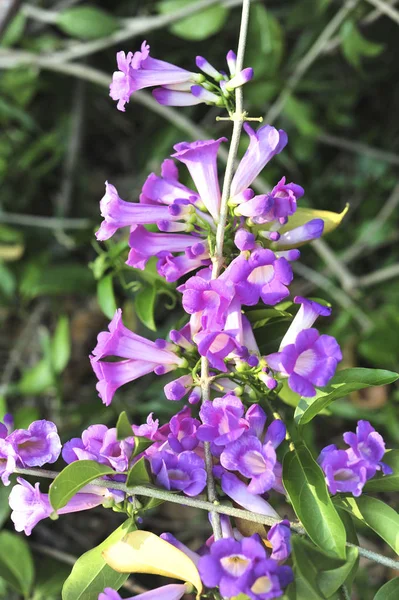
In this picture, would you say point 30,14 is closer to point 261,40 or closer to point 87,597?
point 261,40

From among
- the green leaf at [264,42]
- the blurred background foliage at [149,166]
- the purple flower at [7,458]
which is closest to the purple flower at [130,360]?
the purple flower at [7,458]

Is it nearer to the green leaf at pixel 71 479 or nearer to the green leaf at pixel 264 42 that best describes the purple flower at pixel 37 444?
the green leaf at pixel 71 479

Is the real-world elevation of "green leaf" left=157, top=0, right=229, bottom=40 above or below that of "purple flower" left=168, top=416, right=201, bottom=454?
above

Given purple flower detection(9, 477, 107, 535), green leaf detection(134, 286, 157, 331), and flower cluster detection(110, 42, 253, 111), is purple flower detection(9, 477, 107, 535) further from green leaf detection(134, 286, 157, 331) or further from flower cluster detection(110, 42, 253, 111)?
flower cluster detection(110, 42, 253, 111)

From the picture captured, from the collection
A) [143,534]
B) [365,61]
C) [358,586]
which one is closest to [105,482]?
[143,534]

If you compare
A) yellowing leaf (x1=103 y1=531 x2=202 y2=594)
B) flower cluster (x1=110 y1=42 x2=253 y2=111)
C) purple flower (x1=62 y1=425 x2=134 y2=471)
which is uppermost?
flower cluster (x1=110 y1=42 x2=253 y2=111)

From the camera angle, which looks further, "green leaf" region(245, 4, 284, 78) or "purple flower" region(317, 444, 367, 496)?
"green leaf" region(245, 4, 284, 78)

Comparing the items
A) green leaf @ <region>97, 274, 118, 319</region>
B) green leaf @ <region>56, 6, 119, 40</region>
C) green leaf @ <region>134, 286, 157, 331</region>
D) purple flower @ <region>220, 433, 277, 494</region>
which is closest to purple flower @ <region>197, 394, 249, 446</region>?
purple flower @ <region>220, 433, 277, 494</region>
